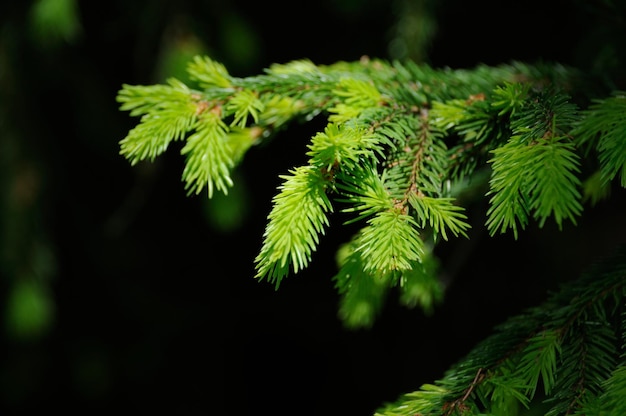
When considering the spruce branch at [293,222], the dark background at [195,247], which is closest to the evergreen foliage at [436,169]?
the spruce branch at [293,222]

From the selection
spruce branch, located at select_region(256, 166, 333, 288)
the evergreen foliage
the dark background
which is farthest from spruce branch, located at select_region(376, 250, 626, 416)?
the dark background

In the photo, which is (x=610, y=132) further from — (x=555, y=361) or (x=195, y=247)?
(x=195, y=247)

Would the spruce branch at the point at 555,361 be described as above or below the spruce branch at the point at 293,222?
below

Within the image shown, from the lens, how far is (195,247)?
2424 millimetres

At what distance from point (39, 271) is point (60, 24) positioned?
79 centimetres

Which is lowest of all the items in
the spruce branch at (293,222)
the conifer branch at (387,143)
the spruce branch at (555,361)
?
the spruce branch at (555,361)

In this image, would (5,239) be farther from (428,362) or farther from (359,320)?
(428,362)

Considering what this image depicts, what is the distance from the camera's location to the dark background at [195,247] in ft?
5.63

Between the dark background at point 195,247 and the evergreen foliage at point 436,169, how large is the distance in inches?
27.4

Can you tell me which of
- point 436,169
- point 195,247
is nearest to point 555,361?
point 436,169

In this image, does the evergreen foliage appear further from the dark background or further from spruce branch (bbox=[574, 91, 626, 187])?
the dark background

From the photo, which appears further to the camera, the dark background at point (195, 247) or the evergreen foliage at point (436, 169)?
the dark background at point (195, 247)

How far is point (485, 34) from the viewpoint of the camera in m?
1.97

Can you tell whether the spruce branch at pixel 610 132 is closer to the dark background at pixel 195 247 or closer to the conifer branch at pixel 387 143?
the conifer branch at pixel 387 143
